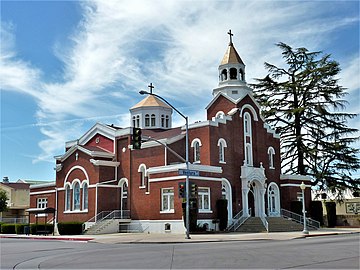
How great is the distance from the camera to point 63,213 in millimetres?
49469

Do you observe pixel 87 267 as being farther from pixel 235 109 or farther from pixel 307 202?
pixel 307 202

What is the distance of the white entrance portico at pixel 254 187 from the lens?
151 ft

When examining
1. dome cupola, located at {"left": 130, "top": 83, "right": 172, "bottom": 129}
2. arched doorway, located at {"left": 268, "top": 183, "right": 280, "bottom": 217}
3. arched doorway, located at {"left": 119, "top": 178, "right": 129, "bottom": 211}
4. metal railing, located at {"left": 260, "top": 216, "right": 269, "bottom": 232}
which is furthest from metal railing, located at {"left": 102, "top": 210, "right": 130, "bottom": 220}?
arched doorway, located at {"left": 268, "top": 183, "right": 280, "bottom": 217}

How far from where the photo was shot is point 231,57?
51781mm

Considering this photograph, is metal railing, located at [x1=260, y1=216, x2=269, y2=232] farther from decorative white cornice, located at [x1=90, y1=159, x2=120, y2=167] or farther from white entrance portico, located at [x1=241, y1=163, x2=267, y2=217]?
decorative white cornice, located at [x1=90, y1=159, x2=120, y2=167]

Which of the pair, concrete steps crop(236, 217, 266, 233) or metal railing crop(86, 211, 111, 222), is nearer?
concrete steps crop(236, 217, 266, 233)

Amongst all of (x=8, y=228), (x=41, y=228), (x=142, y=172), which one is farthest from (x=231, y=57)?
(x=8, y=228)

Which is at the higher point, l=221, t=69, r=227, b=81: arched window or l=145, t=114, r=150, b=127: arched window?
l=221, t=69, r=227, b=81: arched window

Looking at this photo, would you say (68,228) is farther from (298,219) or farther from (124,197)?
(298,219)

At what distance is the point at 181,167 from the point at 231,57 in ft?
55.7

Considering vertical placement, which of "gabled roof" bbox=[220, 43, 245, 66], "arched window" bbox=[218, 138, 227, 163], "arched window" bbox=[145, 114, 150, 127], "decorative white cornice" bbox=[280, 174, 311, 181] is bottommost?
"decorative white cornice" bbox=[280, 174, 311, 181]

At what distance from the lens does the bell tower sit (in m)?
50.6

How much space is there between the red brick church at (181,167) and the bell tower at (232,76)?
0.10 m

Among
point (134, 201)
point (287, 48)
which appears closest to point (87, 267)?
point (134, 201)
